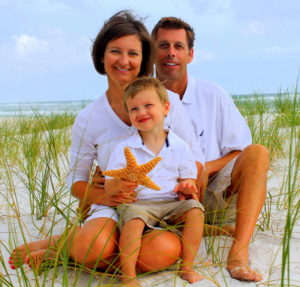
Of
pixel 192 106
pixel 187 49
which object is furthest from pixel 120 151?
pixel 187 49

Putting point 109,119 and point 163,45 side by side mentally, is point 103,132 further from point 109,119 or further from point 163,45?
point 163,45

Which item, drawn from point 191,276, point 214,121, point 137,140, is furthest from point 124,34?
point 191,276

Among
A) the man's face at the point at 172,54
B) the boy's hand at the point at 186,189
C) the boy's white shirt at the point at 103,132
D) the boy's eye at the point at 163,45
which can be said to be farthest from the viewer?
the boy's eye at the point at 163,45

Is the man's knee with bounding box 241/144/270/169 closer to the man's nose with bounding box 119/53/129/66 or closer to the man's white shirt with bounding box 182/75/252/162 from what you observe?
the man's white shirt with bounding box 182/75/252/162

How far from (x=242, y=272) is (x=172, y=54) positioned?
1.58 metres

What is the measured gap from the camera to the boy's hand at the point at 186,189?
2146mm

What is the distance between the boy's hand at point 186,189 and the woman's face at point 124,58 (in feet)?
2.21

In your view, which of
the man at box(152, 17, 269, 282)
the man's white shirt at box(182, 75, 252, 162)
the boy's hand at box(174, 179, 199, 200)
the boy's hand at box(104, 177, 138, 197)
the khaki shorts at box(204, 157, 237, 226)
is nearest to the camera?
the boy's hand at box(104, 177, 138, 197)

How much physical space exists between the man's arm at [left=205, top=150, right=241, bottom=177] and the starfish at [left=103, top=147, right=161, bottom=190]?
81 centimetres

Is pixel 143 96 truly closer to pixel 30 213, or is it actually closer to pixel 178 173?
pixel 178 173

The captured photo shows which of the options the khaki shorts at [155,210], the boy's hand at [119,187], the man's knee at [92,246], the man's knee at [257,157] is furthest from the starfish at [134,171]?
the man's knee at [257,157]

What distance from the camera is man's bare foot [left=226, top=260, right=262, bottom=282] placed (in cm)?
211

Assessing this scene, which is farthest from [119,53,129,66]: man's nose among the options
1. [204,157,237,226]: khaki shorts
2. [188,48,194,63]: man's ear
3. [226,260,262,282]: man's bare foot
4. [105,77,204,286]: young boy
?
[226,260,262,282]: man's bare foot

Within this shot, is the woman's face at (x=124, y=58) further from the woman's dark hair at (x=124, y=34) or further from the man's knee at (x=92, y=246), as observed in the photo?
the man's knee at (x=92, y=246)
